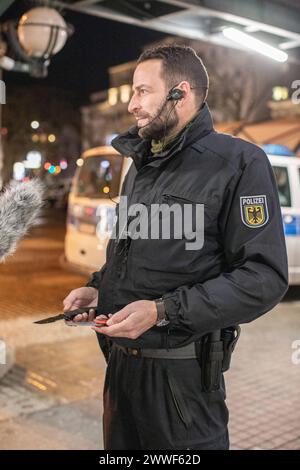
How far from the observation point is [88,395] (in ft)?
16.9

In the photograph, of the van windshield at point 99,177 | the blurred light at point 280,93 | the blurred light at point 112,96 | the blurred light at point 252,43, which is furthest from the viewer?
the blurred light at point 112,96

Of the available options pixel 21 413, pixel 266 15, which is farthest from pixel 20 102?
pixel 21 413

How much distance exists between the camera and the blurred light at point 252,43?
8.83 metres

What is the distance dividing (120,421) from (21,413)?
8.59 feet

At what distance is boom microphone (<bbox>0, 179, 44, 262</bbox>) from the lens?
1.79m

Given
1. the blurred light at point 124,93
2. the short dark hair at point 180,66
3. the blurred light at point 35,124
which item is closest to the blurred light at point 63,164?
the blurred light at point 124,93

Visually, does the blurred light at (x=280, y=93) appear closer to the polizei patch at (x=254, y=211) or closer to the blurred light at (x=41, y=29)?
the blurred light at (x=41, y=29)

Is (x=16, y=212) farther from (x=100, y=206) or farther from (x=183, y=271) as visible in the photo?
(x=100, y=206)

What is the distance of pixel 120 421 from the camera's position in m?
2.30

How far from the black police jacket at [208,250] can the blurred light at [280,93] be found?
3659cm

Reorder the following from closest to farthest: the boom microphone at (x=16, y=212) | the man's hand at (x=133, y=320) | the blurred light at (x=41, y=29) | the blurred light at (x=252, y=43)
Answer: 1. the boom microphone at (x=16, y=212)
2. the man's hand at (x=133, y=320)
3. the blurred light at (x=41, y=29)
4. the blurred light at (x=252, y=43)

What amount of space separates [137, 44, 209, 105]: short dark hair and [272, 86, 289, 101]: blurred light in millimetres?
36469

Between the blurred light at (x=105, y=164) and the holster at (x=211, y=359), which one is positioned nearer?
the holster at (x=211, y=359)
